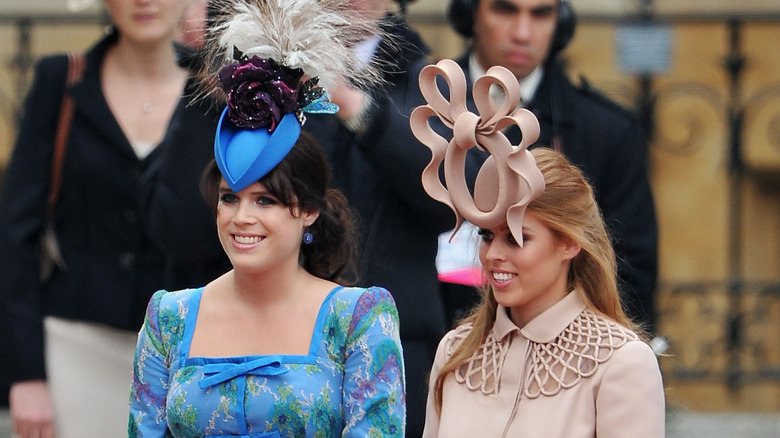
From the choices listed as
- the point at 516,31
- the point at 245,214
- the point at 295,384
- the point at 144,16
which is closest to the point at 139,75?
the point at 144,16

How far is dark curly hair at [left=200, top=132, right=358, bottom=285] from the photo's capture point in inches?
141

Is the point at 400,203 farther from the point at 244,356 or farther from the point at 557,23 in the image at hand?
the point at 557,23

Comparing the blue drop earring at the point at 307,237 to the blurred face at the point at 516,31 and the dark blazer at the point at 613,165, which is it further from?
the blurred face at the point at 516,31

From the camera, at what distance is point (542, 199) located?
138 inches

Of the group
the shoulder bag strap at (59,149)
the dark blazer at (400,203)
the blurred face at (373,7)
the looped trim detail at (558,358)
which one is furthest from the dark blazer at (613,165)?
the looped trim detail at (558,358)

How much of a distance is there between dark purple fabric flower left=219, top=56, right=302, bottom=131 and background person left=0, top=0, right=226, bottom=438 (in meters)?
1.44

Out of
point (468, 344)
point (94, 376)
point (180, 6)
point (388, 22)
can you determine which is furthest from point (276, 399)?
point (180, 6)

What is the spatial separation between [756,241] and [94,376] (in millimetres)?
5991

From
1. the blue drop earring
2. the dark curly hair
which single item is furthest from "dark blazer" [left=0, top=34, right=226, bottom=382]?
the blue drop earring

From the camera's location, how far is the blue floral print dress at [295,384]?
11.4 feet

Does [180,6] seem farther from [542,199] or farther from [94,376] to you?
[542,199]

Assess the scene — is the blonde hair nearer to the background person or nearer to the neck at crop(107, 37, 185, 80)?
the background person

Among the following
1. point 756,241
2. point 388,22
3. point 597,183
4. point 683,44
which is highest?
point 388,22

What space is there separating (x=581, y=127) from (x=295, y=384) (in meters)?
2.00
